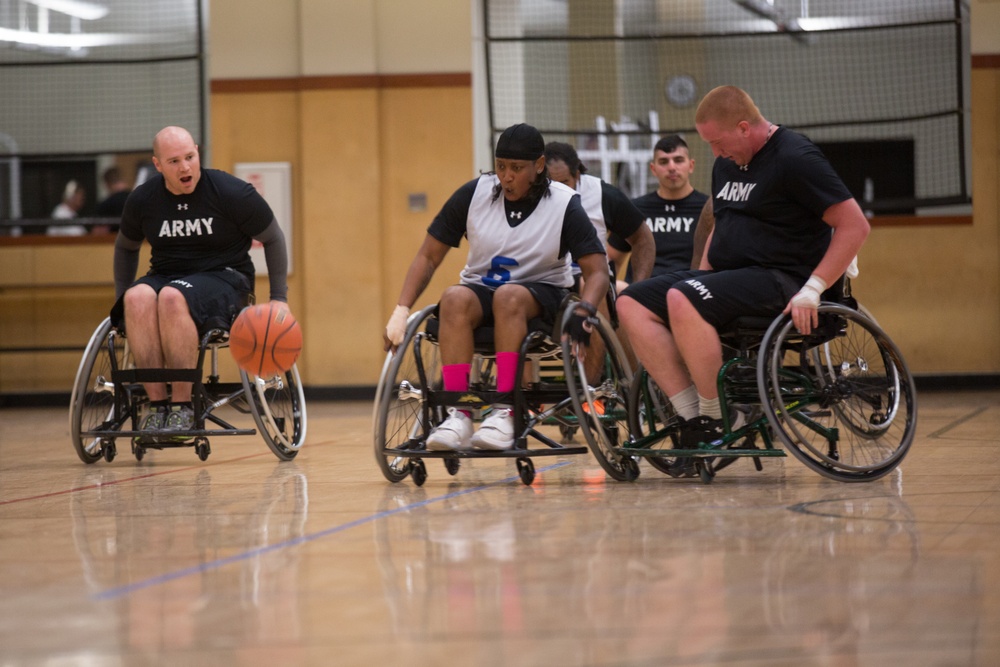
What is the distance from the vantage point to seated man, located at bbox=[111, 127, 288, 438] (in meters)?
3.73

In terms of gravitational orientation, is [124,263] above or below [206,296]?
above

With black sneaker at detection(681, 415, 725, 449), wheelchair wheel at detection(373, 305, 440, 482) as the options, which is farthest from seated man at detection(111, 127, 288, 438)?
black sneaker at detection(681, 415, 725, 449)

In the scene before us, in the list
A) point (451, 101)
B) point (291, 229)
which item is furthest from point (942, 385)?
point (291, 229)

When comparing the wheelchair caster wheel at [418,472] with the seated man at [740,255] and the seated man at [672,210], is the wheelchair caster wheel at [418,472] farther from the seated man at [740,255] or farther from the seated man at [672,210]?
the seated man at [672,210]

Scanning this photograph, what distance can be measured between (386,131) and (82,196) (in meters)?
2.09

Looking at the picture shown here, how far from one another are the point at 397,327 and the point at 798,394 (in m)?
0.98

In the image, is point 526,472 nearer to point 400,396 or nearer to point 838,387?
point 400,396

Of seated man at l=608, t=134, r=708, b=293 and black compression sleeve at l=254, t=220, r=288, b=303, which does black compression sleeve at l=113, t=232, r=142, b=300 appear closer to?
black compression sleeve at l=254, t=220, r=288, b=303

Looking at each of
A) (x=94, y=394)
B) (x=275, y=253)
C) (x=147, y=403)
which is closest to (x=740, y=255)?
(x=275, y=253)

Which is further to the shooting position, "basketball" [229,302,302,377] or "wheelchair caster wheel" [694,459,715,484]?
"basketball" [229,302,302,377]

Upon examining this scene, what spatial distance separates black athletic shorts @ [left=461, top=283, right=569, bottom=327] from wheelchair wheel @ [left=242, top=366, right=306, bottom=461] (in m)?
0.90

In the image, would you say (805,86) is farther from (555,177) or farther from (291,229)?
(555,177)

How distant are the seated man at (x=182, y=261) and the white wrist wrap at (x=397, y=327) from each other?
887 millimetres

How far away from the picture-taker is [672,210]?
4891 mm
